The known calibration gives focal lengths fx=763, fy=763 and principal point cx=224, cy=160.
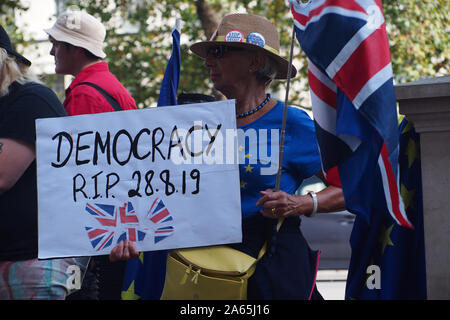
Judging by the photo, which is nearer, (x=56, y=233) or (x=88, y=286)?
(x=56, y=233)

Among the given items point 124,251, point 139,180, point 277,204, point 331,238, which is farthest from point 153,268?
point 331,238

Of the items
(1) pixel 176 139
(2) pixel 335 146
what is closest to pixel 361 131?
(2) pixel 335 146

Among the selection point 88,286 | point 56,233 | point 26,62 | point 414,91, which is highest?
point 26,62

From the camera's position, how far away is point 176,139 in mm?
3463

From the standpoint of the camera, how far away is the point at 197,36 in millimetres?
14633

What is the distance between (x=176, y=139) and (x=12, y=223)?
33.0 inches

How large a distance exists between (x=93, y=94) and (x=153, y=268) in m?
1.19

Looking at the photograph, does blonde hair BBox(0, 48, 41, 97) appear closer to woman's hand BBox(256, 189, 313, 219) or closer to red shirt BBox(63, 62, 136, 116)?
red shirt BBox(63, 62, 136, 116)

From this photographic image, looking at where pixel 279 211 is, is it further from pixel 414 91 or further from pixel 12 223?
pixel 12 223

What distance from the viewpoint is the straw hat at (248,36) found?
3662 millimetres

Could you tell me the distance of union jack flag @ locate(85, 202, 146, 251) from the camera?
3441mm

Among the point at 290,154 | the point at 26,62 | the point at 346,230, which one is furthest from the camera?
the point at 346,230

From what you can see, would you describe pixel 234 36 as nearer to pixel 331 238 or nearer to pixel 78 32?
pixel 78 32

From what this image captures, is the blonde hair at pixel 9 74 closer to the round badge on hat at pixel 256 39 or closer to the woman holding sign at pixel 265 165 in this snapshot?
the woman holding sign at pixel 265 165
